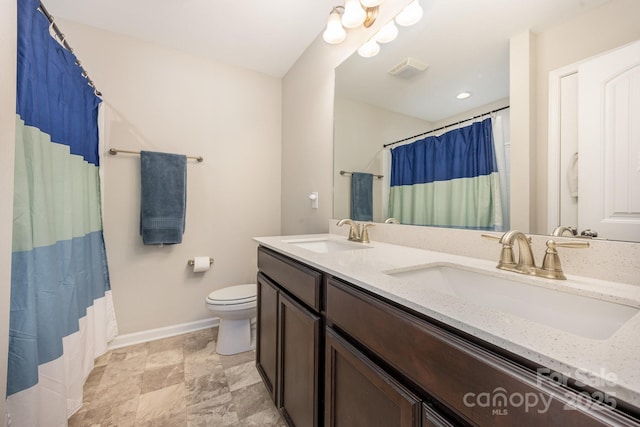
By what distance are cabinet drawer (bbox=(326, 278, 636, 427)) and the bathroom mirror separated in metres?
0.60

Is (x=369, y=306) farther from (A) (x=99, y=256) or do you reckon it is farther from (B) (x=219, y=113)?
(B) (x=219, y=113)

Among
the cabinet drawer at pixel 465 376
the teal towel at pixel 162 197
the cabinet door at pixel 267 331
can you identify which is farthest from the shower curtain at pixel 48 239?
the cabinet drawer at pixel 465 376

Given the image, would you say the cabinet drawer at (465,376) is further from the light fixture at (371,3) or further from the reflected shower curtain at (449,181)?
the light fixture at (371,3)

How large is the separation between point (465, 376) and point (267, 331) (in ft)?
3.54

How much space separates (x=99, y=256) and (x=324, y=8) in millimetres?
2190

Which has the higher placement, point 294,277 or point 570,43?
point 570,43

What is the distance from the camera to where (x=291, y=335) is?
1.04 meters

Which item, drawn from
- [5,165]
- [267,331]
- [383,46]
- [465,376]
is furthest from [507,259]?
[5,165]

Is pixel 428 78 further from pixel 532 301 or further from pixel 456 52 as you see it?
pixel 532 301

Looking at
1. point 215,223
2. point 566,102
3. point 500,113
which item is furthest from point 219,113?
point 566,102

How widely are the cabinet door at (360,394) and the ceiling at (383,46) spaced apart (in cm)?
101

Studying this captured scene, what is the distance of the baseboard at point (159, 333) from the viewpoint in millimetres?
1883

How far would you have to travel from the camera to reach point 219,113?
2.23 m

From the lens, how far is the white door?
641 mm
